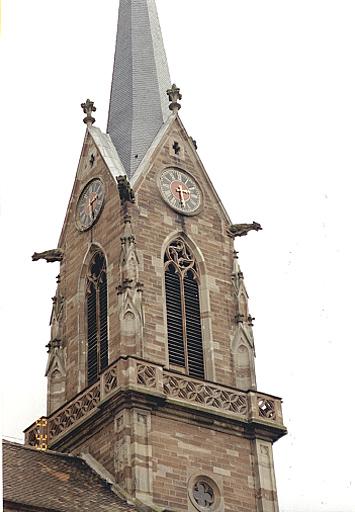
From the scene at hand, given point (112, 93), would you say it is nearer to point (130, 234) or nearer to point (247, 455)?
point (130, 234)

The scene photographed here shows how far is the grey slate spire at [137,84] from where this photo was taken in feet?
140

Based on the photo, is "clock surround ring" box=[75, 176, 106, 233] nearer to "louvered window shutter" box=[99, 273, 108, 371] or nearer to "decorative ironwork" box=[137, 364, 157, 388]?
"louvered window shutter" box=[99, 273, 108, 371]

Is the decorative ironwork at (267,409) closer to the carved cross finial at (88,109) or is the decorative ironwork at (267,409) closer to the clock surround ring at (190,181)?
the clock surround ring at (190,181)

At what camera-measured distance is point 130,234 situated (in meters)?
38.1

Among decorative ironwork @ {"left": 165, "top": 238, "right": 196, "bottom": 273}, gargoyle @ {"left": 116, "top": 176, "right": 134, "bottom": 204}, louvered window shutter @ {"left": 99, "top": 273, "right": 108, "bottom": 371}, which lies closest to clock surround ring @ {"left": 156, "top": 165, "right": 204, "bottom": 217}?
decorative ironwork @ {"left": 165, "top": 238, "right": 196, "bottom": 273}

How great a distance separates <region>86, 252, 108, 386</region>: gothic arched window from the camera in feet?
124

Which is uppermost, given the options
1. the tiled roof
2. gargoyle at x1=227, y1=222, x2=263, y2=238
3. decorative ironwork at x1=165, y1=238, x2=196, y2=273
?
gargoyle at x1=227, y1=222, x2=263, y2=238

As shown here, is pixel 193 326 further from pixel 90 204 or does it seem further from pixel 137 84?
pixel 137 84

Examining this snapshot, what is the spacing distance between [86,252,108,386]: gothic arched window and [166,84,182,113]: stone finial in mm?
6612

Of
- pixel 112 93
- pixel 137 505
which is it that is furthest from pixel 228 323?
pixel 112 93

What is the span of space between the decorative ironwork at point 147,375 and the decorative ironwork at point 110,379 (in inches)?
27.8

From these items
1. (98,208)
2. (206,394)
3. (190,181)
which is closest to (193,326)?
(206,394)

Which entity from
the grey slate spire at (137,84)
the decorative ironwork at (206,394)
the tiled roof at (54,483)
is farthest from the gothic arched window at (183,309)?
the tiled roof at (54,483)

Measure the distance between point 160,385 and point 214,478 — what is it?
10.3 ft
